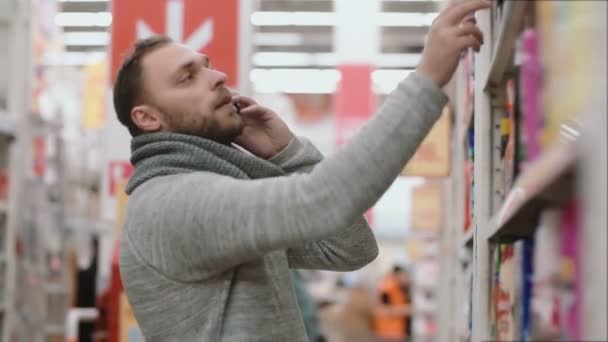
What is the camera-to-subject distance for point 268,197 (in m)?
1.51

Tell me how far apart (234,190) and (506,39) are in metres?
0.54

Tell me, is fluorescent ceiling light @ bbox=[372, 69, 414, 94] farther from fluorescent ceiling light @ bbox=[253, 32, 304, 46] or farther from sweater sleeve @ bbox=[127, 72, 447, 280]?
sweater sleeve @ bbox=[127, 72, 447, 280]

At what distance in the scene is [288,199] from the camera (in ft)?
4.87

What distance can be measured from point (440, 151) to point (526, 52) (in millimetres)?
5360

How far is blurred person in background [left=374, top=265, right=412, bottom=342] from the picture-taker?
13.0m

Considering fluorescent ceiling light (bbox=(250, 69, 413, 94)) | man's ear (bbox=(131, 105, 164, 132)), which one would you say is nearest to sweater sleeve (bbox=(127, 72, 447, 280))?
man's ear (bbox=(131, 105, 164, 132))

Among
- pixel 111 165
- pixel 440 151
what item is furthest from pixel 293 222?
pixel 440 151

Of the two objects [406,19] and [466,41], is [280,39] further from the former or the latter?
[466,41]

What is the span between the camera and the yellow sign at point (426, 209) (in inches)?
406

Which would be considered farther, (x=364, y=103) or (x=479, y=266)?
(x=364, y=103)

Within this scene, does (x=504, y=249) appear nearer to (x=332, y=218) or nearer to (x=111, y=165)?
(x=332, y=218)

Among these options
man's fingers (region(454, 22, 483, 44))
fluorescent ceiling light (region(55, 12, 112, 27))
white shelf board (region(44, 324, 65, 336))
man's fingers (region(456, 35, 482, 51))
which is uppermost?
fluorescent ceiling light (region(55, 12, 112, 27))

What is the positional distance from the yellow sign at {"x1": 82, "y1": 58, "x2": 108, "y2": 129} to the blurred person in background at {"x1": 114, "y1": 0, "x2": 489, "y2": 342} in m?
7.40

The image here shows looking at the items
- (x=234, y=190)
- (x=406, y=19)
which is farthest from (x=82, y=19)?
(x=234, y=190)
